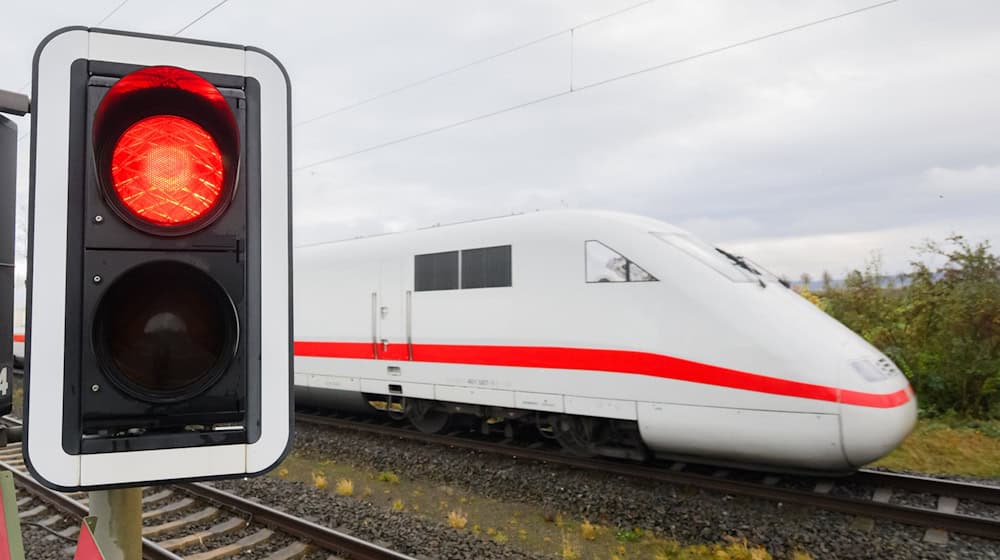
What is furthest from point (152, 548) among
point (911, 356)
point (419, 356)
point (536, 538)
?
point (911, 356)

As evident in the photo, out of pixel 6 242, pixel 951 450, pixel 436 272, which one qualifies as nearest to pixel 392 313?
pixel 436 272

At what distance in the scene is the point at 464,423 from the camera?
1000 centimetres

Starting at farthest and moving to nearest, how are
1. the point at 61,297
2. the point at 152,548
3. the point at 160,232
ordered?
1. the point at 152,548
2. the point at 160,232
3. the point at 61,297

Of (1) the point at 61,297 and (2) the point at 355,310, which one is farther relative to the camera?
(2) the point at 355,310

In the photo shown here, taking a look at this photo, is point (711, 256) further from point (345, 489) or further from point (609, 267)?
point (345, 489)

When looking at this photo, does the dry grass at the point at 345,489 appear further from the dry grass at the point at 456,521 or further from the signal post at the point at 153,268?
the signal post at the point at 153,268

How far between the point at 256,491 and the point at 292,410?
695 centimetres

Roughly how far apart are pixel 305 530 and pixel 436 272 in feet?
13.2

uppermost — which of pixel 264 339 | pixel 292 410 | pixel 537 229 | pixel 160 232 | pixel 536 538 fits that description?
pixel 537 229

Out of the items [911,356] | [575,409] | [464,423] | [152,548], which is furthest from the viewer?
[911,356]

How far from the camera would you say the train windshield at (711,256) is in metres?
6.89

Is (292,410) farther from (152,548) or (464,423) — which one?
(464,423)

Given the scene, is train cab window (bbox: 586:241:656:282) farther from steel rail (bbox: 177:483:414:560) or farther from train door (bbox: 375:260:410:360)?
steel rail (bbox: 177:483:414:560)

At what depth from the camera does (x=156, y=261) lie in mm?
1266
